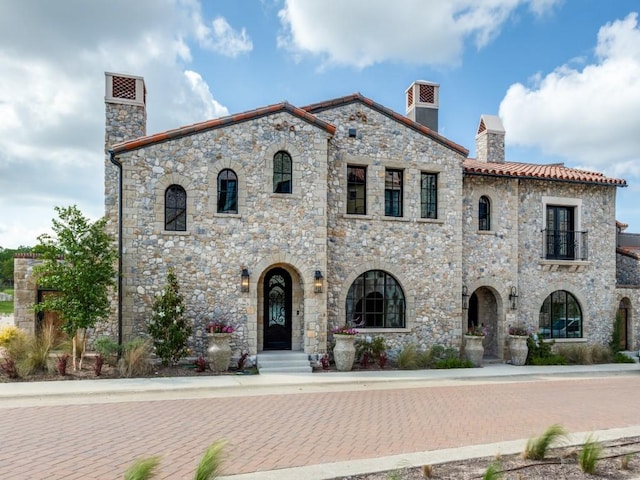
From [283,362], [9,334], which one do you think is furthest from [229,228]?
[9,334]

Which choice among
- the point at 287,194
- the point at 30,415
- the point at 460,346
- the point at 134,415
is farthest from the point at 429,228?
the point at 30,415

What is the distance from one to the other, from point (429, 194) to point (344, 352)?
608 centimetres

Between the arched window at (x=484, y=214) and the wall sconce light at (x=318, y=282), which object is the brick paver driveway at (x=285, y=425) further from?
the arched window at (x=484, y=214)

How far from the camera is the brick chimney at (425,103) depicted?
57.9 ft

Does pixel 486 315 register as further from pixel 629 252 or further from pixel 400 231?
pixel 629 252

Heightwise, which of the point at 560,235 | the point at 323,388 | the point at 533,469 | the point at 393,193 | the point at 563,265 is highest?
the point at 393,193

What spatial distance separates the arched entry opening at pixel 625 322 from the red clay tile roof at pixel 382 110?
888 cm

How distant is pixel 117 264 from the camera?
45.4ft

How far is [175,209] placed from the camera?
44.0ft

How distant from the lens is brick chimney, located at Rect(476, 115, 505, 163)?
19312 mm

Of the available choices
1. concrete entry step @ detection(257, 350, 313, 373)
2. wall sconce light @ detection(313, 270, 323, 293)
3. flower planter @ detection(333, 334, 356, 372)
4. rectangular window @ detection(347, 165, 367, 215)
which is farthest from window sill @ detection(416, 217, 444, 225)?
concrete entry step @ detection(257, 350, 313, 373)

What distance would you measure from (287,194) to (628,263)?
46.9 ft

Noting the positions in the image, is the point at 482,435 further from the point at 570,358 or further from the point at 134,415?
the point at 570,358

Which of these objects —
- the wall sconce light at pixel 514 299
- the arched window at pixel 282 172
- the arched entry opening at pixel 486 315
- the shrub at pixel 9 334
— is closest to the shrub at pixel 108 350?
the shrub at pixel 9 334
